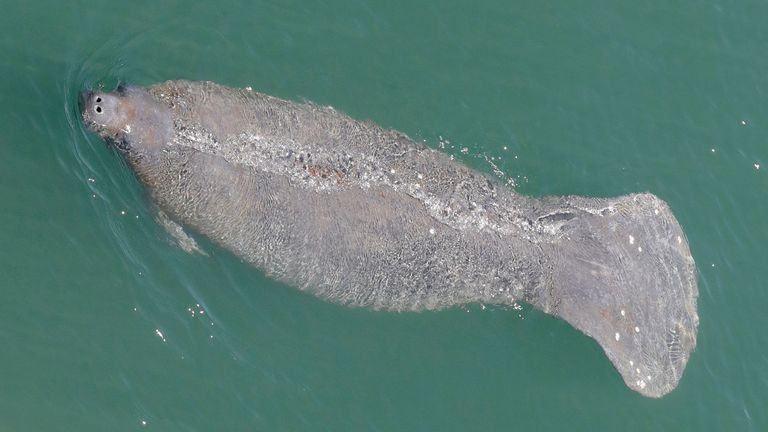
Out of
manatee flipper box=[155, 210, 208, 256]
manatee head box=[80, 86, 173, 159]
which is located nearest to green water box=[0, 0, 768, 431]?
manatee flipper box=[155, 210, 208, 256]

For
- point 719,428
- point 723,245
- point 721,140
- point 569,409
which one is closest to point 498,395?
point 569,409

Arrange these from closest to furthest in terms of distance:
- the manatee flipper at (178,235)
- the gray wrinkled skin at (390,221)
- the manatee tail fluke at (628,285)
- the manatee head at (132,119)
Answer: the manatee head at (132,119)
the gray wrinkled skin at (390,221)
the manatee flipper at (178,235)
the manatee tail fluke at (628,285)

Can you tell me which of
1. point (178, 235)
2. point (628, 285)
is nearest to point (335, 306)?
point (178, 235)

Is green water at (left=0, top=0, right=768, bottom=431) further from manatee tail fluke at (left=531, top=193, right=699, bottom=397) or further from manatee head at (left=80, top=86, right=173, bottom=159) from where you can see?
manatee head at (left=80, top=86, right=173, bottom=159)

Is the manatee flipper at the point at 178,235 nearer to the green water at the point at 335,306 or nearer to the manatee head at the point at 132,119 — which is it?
the green water at the point at 335,306

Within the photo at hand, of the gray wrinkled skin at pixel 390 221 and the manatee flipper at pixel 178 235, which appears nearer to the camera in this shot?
the gray wrinkled skin at pixel 390 221

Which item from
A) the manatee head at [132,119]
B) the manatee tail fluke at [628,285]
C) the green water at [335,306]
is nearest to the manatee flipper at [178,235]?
the green water at [335,306]
